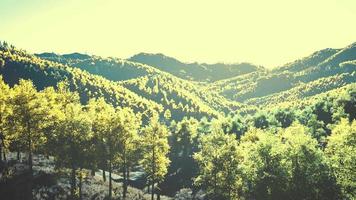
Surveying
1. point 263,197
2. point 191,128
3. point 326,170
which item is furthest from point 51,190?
point 191,128

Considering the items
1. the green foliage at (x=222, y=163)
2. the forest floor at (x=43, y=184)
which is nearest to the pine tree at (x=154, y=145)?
the green foliage at (x=222, y=163)

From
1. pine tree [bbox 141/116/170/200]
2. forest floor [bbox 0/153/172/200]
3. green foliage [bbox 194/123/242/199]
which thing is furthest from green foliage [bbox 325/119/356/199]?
forest floor [bbox 0/153/172/200]

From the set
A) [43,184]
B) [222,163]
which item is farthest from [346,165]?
[43,184]

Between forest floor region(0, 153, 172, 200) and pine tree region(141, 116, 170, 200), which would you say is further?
pine tree region(141, 116, 170, 200)

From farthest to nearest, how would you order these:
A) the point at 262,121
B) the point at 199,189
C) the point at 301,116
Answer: the point at 262,121
the point at 301,116
the point at 199,189

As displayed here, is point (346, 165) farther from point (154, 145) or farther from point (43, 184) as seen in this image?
point (43, 184)

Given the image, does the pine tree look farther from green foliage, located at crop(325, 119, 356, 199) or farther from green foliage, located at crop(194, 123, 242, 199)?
green foliage, located at crop(325, 119, 356, 199)

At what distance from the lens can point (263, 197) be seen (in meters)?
50.5

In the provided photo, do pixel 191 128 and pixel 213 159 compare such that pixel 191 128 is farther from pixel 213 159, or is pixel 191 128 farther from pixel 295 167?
pixel 295 167

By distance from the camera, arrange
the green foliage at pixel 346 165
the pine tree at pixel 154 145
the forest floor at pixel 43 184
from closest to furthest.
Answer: the green foliage at pixel 346 165 → the forest floor at pixel 43 184 → the pine tree at pixel 154 145

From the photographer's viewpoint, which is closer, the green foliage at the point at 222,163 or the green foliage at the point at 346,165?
the green foliage at the point at 346,165

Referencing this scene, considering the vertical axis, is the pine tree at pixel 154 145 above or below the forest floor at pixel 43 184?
above

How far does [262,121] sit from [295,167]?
101 m

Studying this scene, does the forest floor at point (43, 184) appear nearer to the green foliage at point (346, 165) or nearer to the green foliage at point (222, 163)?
the green foliage at point (222, 163)
